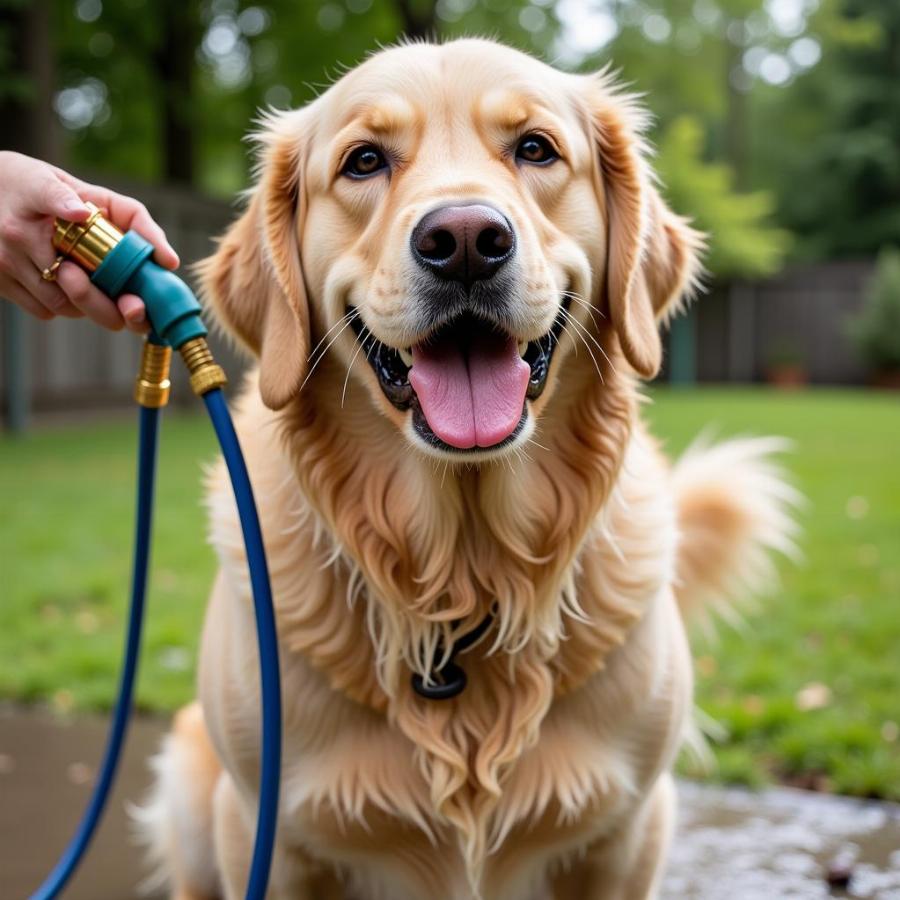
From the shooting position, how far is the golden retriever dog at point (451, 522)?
1.99 metres

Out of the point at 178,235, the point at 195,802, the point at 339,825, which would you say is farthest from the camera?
the point at 178,235

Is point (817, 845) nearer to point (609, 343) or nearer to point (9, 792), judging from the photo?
point (609, 343)

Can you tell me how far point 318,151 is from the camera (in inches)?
84.0

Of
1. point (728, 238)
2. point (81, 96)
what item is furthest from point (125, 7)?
point (728, 238)

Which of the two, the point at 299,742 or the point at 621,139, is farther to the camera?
the point at 621,139

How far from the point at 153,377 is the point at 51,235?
0.30 meters

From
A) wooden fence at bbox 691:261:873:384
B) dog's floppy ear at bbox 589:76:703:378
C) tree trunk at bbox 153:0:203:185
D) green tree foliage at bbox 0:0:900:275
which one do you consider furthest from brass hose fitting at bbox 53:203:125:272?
wooden fence at bbox 691:261:873:384

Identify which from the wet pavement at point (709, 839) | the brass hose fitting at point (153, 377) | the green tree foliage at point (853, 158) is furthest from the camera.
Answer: the green tree foliage at point (853, 158)

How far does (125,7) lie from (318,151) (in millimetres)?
13764

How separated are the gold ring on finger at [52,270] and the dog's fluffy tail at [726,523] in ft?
5.73

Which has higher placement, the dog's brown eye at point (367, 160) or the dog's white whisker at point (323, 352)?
the dog's brown eye at point (367, 160)

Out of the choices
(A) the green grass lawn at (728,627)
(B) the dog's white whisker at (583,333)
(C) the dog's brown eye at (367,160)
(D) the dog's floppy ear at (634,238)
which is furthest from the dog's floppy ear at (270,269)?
(A) the green grass lawn at (728,627)

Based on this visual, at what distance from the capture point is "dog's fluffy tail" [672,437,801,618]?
9.64ft

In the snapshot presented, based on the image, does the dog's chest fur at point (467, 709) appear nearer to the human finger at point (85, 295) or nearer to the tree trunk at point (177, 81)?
the human finger at point (85, 295)
